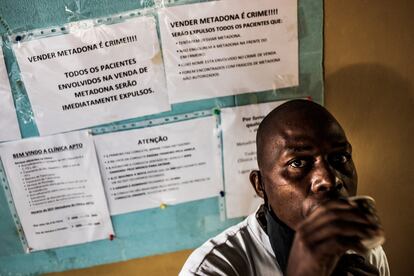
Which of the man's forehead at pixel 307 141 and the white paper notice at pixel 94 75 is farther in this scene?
the white paper notice at pixel 94 75

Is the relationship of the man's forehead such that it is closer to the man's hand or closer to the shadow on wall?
the man's hand

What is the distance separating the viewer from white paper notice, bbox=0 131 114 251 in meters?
1.09

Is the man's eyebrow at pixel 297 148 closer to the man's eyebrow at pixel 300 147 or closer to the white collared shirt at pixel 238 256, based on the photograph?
the man's eyebrow at pixel 300 147

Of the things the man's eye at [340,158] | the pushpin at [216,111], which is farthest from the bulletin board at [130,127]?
the man's eye at [340,158]

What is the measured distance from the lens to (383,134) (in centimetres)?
124

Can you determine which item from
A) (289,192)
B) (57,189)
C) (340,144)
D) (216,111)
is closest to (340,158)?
(340,144)

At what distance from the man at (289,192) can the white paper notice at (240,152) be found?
0.59 feet

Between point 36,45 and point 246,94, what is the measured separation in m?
0.63

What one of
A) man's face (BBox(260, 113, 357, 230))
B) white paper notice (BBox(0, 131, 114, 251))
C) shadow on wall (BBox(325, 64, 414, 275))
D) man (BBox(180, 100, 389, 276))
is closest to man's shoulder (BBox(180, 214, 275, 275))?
Result: man (BBox(180, 100, 389, 276))

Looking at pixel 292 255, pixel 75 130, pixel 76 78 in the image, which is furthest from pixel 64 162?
pixel 292 255

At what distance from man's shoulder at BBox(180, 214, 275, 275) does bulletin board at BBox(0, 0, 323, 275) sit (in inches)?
9.2

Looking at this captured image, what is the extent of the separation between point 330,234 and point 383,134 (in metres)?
0.75

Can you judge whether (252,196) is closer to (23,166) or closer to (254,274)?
(254,274)

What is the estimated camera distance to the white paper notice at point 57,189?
1.09 meters
